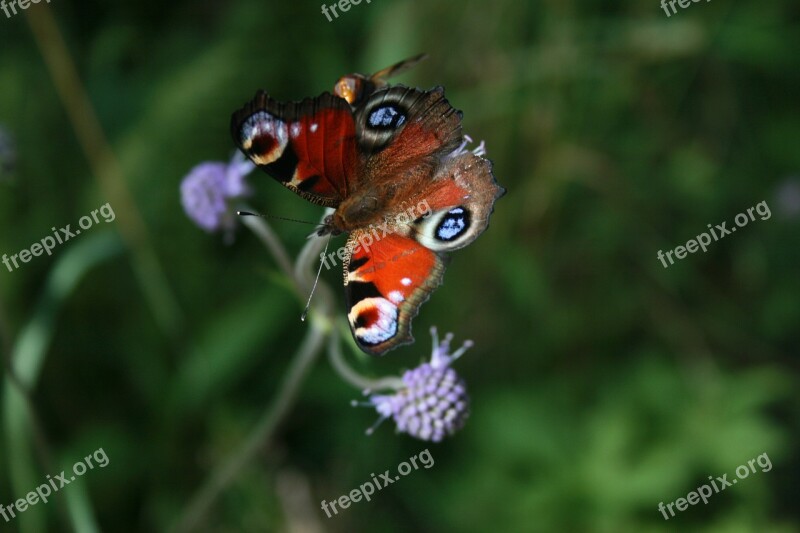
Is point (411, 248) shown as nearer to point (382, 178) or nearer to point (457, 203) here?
point (457, 203)

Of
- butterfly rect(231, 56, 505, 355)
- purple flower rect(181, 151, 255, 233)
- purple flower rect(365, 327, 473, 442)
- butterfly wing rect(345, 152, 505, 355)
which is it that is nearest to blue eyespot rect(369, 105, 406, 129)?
butterfly rect(231, 56, 505, 355)

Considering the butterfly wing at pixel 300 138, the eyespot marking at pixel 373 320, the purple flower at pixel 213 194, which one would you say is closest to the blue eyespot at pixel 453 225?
the eyespot marking at pixel 373 320

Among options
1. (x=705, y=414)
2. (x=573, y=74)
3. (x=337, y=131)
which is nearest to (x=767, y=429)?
(x=705, y=414)

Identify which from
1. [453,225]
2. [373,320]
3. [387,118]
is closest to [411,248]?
[453,225]

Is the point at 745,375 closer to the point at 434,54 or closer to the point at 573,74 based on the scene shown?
the point at 573,74

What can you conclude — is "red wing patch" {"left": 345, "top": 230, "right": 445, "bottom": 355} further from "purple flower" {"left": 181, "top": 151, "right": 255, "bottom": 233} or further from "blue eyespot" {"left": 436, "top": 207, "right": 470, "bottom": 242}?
"purple flower" {"left": 181, "top": 151, "right": 255, "bottom": 233}
